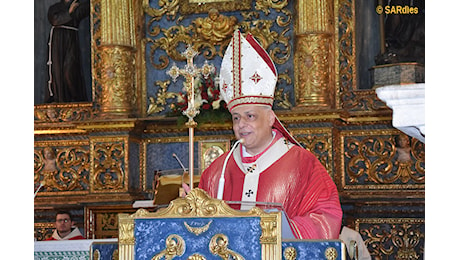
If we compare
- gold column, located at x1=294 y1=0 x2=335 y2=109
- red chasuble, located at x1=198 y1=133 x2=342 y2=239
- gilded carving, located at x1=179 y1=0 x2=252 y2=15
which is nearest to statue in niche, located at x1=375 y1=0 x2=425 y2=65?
gold column, located at x1=294 y1=0 x2=335 y2=109

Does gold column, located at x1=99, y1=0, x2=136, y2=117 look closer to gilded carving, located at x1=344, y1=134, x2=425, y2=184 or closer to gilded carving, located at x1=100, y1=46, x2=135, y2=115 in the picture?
gilded carving, located at x1=100, y1=46, x2=135, y2=115

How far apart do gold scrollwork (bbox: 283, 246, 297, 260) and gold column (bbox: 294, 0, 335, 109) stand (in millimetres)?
5440

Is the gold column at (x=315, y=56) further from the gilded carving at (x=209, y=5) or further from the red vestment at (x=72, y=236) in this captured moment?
the red vestment at (x=72, y=236)

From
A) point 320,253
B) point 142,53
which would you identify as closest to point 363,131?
point 142,53

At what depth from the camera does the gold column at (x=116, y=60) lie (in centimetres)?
1116

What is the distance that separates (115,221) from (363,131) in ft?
9.68

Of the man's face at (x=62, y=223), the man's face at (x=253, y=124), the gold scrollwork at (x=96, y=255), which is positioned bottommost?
the man's face at (x=62, y=223)

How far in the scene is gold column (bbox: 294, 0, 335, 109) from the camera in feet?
34.9

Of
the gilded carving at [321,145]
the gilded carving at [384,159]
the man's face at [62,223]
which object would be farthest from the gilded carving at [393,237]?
the man's face at [62,223]

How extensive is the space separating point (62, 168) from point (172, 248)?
634 cm

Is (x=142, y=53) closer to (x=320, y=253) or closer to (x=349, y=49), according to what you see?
(x=349, y=49)

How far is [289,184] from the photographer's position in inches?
261

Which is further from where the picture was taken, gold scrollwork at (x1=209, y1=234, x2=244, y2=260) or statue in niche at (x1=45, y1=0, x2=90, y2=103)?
statue in niche at (x1=45, y1=0, x2=90, y2=103)

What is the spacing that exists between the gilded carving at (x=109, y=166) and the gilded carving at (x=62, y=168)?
0.38 metres
